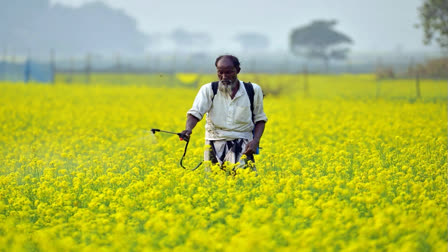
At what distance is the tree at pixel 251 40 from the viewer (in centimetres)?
19225

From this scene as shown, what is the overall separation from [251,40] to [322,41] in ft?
341

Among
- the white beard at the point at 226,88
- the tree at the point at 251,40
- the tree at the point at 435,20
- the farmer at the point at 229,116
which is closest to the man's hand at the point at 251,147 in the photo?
the farmer at the point at 229,116

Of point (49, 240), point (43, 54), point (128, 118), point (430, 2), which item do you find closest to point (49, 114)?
point (128, 118)

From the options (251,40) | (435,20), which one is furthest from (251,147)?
(251,40)

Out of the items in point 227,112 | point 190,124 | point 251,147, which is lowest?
point 251,147

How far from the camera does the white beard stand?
6.76 metres

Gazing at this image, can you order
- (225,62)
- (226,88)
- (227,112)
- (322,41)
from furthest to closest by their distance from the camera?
(322,41), (227,112), (226,88), (225,62)

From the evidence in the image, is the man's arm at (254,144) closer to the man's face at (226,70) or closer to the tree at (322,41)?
the man's face at (226,70)

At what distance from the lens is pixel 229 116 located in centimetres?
690

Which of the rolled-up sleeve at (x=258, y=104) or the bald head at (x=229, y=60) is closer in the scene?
the bald head at (x=229, y=60)

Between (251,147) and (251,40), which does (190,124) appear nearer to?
(251,147)

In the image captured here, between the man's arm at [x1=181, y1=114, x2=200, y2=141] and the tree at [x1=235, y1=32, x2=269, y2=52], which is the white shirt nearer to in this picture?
the man's arm at [x1=181, y1=114, x2=200, y2=141]

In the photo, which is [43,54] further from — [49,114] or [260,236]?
[260,236]

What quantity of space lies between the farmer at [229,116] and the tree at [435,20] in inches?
1163
